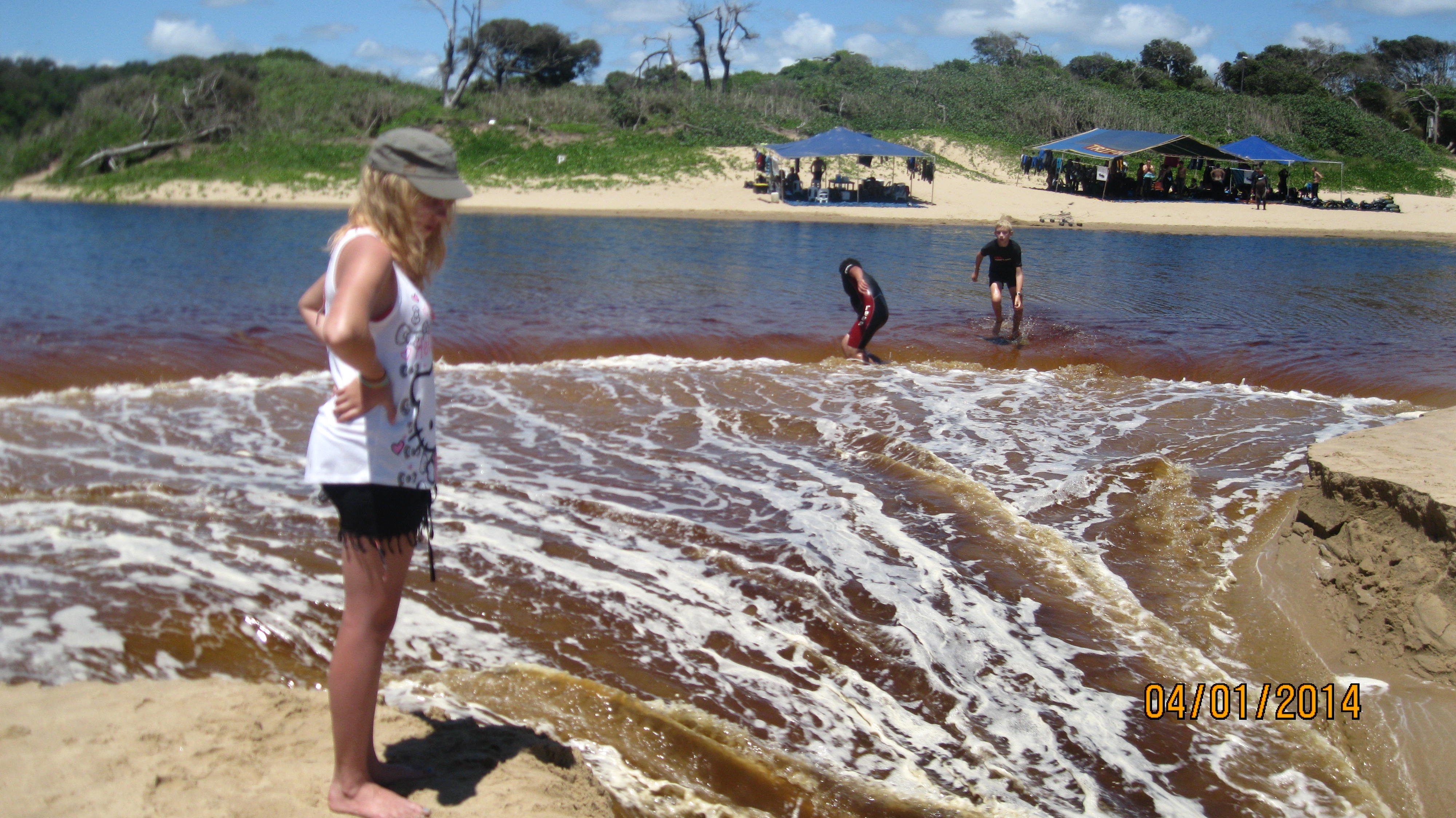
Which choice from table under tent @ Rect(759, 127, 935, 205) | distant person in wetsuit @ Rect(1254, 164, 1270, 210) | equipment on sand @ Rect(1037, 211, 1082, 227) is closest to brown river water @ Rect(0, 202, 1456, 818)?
equipment on sand @ Rect(1037, 211, 1082, 227)

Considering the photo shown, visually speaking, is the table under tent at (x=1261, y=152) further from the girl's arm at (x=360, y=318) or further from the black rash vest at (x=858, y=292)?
the girl's arm at (x=360, y=318)

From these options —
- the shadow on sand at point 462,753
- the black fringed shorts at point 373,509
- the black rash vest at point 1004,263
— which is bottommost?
the shadow on sand at point 462,753

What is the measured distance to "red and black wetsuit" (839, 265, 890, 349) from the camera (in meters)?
9.79

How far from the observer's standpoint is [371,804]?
2469 millimetres

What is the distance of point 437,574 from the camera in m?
4.49

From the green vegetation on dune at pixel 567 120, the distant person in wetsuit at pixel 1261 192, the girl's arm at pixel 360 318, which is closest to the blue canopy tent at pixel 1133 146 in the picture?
the distant person in wetsuit at pixel 1261 192

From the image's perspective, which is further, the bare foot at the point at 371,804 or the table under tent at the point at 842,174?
the table under tent at the point at 842,174

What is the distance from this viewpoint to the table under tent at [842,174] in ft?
93.1

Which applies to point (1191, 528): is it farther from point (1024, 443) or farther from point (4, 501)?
point (4, 501)

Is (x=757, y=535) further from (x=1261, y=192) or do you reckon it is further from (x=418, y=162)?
(x=1261, y=192)

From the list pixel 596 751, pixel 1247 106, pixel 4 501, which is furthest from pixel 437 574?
pixel 1247 106

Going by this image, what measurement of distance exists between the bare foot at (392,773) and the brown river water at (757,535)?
65cm
